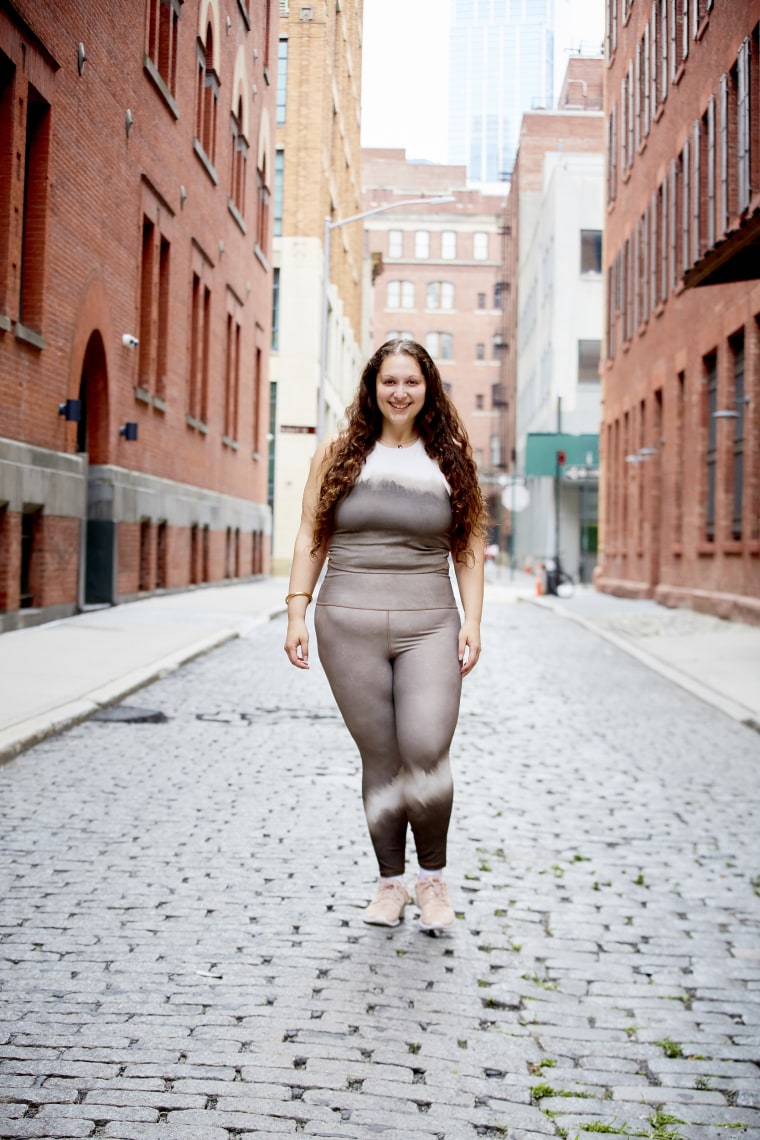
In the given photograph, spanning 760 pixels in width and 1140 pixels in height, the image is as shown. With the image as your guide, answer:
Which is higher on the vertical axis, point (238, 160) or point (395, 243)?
point (395, 243)

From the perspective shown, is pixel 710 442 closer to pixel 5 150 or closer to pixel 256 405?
pixel 256 405

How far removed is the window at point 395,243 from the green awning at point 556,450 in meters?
55.7

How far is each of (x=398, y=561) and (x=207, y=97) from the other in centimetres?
2365

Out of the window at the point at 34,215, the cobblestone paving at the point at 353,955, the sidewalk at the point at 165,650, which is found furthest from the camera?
the window at the point at 34,215

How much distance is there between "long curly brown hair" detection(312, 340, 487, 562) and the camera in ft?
14.2

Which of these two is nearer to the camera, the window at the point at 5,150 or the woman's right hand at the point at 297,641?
the woman's right hand at the point at 297,641

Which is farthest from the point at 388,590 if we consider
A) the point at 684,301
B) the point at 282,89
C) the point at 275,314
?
the point at 282,89

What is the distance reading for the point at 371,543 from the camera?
14.4ft

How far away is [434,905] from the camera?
15.5 feet

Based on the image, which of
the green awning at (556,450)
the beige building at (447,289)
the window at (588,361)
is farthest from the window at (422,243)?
the green awning at (556,450)

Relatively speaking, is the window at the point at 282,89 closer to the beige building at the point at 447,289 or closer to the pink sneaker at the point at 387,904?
the pink sneaker at the point at 387,904

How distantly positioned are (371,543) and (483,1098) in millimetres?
1749

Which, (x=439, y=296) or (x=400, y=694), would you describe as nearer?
(x=400, y=694)

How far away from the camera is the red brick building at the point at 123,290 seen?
48.7 ft
